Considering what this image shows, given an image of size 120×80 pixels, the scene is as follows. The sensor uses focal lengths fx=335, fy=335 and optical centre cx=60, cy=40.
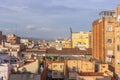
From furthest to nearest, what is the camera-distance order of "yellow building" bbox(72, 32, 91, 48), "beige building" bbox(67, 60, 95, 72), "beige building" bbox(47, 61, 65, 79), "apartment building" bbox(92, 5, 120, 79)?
"yellow building" bbox(72, 32, 91, 48), "apartment building" bbox(92, 5, 120, 79), "beige building" bbox(47, 61, 65, 79), "beige building" bbox(67, 60, 95, 72)

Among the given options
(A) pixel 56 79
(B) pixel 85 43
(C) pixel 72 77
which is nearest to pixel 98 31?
(A) pixel 56 79

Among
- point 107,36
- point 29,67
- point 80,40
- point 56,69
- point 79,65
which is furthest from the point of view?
point 80,40

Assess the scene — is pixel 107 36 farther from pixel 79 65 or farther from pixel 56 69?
pixel 56 69

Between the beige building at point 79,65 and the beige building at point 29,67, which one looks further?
the beige building at point 79,65

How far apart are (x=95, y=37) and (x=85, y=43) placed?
195 ft

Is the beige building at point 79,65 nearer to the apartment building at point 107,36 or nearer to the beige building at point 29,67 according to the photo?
the apartment building at point 107,36

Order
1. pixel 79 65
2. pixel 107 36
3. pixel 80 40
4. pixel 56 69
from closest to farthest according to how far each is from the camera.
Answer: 1. pixel 79 65
2. pixel 56 69
3. pixel 107 36
4. pixel 80 40

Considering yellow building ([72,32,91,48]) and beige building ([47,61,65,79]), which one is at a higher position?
yellow building ([72,32,91,48])

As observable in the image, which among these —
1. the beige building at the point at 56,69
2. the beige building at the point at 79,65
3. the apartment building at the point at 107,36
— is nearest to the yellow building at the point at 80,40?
the apartment building at the point at 107,36

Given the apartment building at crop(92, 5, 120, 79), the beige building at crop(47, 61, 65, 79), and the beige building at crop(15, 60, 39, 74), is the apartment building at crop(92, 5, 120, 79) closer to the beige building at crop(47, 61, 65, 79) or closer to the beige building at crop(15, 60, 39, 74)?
the beige building at crop(47, 61, 65, 79)

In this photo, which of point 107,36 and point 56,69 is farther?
point 107,36

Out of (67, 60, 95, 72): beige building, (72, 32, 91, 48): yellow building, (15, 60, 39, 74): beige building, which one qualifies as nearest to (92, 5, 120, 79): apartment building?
(67, 60, 95, 72): beige building

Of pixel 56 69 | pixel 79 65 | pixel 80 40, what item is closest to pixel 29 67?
pixel 56 69

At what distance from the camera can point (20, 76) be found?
46.3 m
